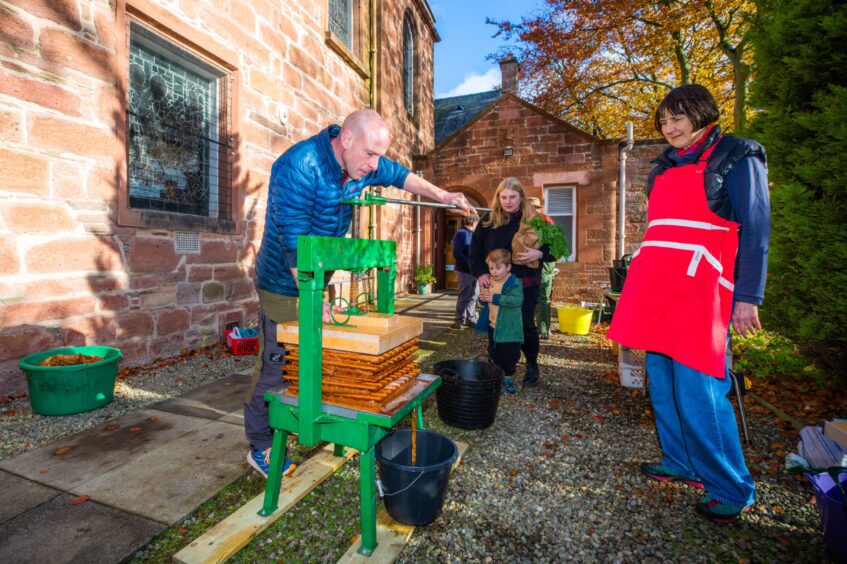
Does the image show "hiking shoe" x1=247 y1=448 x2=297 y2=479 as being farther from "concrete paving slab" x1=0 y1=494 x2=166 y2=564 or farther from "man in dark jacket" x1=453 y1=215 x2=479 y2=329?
"man in dark jacket" x1=453 y1=215 x2=479 y2=329

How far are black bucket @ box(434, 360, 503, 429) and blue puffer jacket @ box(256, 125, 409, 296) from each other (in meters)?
1.45

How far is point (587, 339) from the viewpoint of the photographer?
664 centimetres

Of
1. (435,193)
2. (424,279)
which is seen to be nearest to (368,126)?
(435,193)

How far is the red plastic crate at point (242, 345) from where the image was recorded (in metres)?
5.23

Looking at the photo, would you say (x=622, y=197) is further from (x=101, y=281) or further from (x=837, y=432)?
(x=101, y=281)

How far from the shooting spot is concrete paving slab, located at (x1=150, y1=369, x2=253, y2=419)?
11.5 feet

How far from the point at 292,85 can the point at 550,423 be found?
6.25m

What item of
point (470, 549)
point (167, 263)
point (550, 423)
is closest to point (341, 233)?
point (470, 549)

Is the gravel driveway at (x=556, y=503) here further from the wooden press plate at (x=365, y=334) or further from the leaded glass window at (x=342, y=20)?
the leaded glass window at (x=342, y=20)

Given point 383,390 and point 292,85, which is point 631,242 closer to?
point 292,85

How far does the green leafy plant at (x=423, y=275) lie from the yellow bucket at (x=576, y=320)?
218 inches

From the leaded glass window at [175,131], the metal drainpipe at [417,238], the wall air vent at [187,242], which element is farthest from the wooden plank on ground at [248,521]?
the metal drainpipe at [417,238]

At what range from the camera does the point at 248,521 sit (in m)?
2.06

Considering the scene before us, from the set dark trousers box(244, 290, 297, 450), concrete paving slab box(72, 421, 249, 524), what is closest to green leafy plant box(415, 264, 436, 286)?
concrete paving slab box(72, 421, 249, 524)
